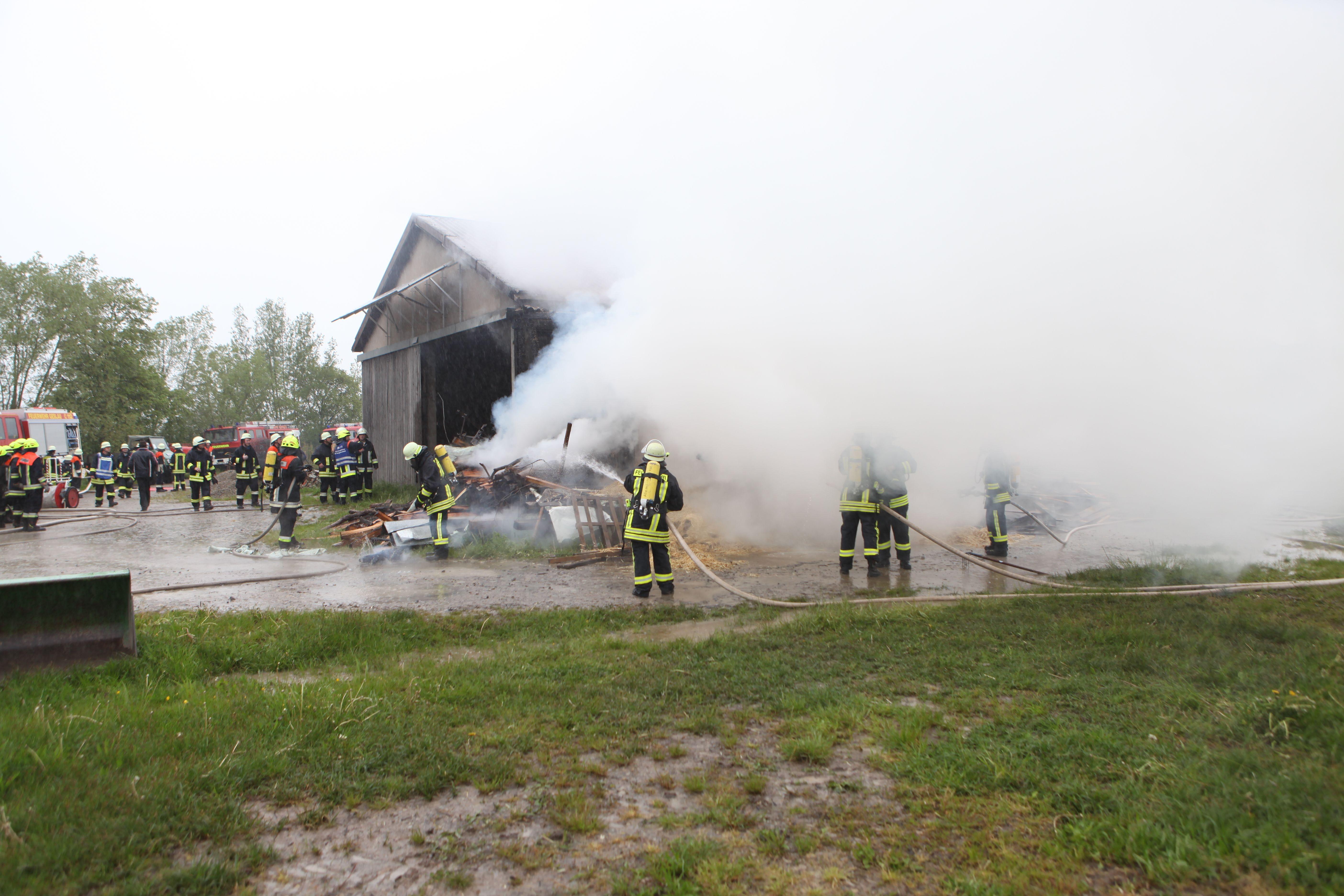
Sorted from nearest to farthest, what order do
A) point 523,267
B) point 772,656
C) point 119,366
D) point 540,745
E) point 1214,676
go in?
1. point 540,745
2. point 1214,676
3. point 772,656
4. point 523,267
5. point 119,366

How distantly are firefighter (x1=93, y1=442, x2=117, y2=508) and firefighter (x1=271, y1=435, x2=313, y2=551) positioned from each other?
37.7 feet

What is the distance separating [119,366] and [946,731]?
163 feet

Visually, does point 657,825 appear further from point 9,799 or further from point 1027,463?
point 1027,463

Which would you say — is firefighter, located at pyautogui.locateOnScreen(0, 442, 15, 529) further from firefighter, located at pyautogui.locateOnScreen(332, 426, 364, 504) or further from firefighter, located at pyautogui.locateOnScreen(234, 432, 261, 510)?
firefighter, located at pyautogui.locateOnScreen(332, 426, 364, 504)

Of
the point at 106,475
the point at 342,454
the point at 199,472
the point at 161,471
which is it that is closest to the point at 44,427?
the point at 161,471

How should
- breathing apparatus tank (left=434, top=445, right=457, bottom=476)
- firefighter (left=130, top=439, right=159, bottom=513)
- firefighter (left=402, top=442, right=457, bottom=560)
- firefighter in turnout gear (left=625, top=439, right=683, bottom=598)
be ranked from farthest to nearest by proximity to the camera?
1. firefighter (left=130, top=439, right=159, bottom=513)
2. breathing apparatus tank (left=434, top=445, right=457, bottom=476)
3. firefighter (left=402, top=442, right=457, bottom=560)
4. firefighter in turnout gear (left=625, top=439, right=683, bottom=598)

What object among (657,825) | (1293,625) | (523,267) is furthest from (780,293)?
(657,825)

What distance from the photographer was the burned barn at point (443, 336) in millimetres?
15227

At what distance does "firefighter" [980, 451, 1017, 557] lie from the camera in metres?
10.1

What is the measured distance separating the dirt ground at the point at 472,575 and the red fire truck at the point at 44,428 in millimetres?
13466

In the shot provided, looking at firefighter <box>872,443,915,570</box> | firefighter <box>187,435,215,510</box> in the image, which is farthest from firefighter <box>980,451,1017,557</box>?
firefighter <box>187,435,215,510</box>

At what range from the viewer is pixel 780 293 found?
36.2 feet

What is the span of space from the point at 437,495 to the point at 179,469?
18.6 m

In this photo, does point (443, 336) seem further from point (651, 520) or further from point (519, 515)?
point (651, 520)
